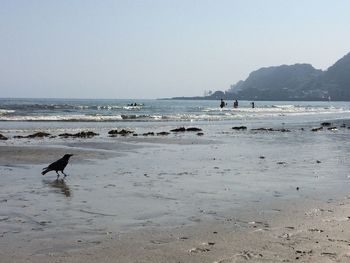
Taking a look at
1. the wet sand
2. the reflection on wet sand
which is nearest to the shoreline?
the wet sand

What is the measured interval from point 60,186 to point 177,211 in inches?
146

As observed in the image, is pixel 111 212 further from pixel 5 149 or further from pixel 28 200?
pixel 5 149

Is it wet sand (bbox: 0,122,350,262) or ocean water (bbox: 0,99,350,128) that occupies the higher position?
wet sand (bbox: 0,122,350,262)

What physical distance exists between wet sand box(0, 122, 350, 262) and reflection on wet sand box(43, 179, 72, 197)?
0.02m

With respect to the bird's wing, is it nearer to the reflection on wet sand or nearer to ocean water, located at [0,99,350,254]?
ocean water, located at [0,99,350,254]

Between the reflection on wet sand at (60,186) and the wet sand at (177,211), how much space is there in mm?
21

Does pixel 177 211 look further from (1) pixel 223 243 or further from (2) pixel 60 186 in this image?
(2) pixel 60 186

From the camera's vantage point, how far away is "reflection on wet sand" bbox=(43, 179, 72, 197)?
409 inches

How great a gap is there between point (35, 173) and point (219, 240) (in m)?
7.98

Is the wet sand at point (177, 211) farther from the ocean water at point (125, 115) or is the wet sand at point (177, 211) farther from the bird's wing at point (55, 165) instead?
the ocean water at point (125, 115)

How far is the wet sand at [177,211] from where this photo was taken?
621 centimetres

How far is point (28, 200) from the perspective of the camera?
9422 millimetres

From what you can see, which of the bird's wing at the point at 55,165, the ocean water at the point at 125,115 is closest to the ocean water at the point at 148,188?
the bird's wing at the point at 55,165

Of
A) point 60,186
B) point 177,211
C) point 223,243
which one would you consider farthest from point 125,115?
point 223,243
